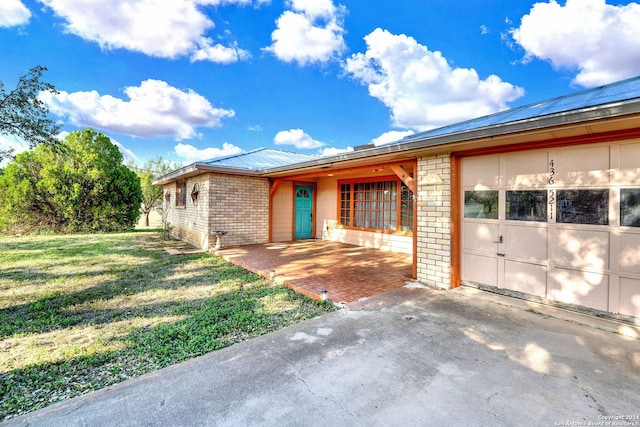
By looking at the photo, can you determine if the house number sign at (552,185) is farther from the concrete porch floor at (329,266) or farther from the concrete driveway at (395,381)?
the concrete porch floor at (329,266)

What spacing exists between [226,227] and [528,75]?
12.1 meters

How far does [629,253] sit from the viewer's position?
124 inches

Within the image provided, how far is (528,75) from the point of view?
10297 mm

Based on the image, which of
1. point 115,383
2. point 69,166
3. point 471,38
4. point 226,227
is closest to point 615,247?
point 115,383

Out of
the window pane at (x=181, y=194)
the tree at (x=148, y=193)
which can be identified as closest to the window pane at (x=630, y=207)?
the window pane at (x=181, y=194)

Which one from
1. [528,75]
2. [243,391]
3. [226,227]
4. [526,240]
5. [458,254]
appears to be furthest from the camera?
[528,75]

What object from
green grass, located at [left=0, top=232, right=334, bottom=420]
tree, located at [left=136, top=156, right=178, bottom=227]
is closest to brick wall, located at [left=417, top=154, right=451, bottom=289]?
green grass, located at [left=0, top=232, right=334, bottom=420]

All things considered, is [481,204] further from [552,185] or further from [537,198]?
[552,185]

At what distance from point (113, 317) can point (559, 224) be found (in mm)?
5916

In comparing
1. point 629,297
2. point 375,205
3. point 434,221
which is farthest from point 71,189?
point 629,297

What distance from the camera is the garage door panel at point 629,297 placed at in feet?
10.3

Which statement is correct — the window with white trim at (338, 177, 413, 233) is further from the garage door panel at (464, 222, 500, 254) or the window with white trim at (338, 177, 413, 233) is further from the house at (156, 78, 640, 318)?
the garage door panel at (464, 222, 500, 254)

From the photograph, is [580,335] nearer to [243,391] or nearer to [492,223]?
[492,223]

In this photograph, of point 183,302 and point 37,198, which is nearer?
point 183,302
